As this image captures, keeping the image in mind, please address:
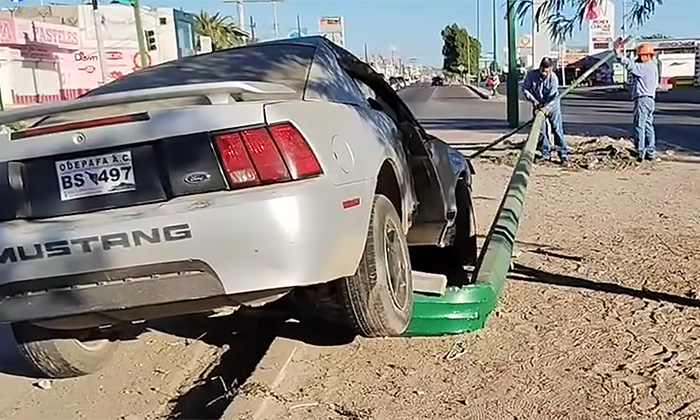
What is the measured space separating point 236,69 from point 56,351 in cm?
176

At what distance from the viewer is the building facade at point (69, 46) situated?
41062 mm

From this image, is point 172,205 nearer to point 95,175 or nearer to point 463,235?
point 95,175

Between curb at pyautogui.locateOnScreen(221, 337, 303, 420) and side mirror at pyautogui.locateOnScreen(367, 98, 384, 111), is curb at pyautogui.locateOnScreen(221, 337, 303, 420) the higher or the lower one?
the lower one

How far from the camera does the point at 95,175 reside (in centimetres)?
354

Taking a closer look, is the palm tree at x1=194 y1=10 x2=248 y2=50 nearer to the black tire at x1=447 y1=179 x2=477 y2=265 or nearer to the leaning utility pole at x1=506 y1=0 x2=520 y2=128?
the leaning utility pole at x1=506 y1=0 x2=520 y2=128

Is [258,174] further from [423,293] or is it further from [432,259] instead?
[432,259]

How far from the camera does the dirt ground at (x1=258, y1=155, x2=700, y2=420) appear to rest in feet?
12.6

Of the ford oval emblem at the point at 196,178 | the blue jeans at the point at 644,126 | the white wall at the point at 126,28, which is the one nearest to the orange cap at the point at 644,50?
the blue jeans at the point at 644,126

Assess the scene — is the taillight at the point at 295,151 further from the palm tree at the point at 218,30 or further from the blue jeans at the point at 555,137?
the palm tree at the point at 218,30

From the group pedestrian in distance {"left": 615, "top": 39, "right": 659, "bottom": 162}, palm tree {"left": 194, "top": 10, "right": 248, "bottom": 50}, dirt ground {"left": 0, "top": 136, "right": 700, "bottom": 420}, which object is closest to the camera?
dirt ground {"left": 0, "top": 136, "right": 700, "bottom": 420}

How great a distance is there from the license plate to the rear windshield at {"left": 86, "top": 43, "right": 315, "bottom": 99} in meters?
1.10

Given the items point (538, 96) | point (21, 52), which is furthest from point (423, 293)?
point (21, 52)

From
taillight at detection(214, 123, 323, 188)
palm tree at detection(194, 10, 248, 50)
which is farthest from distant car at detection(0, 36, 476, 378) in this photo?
palm tree at detection(194, 10, 248, 50)

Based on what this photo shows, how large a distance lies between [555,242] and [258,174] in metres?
4.40
